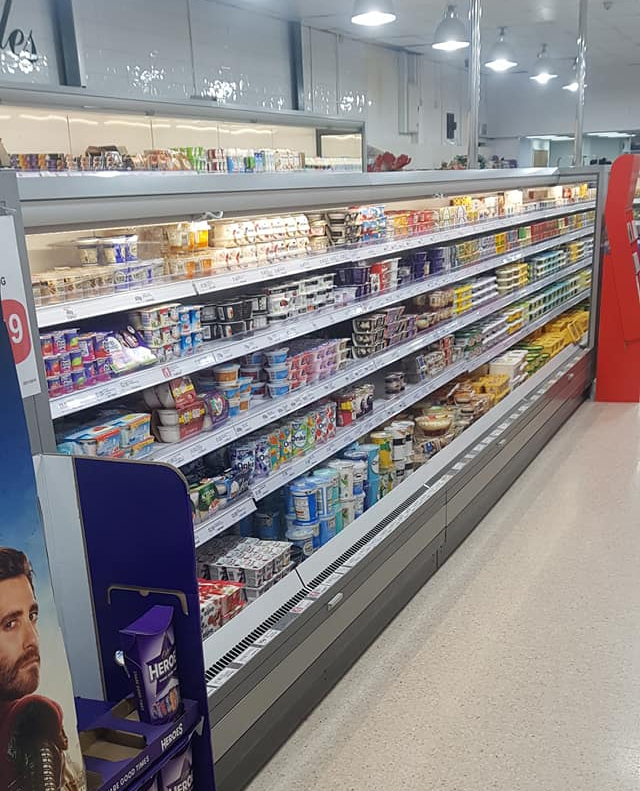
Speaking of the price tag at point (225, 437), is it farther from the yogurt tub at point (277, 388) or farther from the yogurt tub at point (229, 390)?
the yogurt tub at point (277, 388)

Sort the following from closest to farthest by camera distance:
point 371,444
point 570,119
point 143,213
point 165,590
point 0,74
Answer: point 165,590 → point 143,213 → point 371,444 → point 0,74 → point 570,119

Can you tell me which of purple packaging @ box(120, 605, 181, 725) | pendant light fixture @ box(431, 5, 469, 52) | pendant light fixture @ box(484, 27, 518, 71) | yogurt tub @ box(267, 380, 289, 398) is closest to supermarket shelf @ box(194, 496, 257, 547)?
yogurt tub @ box(267, 380, 289, 398)

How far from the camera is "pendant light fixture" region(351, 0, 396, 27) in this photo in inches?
248

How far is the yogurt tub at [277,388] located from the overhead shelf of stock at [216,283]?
394 mm

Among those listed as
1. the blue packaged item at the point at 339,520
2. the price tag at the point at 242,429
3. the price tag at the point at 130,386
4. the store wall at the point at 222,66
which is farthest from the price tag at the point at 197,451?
the store wall at the point at 222,66

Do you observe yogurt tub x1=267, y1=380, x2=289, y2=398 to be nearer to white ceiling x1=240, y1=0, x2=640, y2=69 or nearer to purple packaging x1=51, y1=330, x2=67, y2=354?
purple packaging x1=51, y1=330, x2=67, y2=354

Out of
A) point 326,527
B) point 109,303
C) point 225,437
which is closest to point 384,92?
point 326,527

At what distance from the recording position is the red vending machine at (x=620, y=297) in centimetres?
635

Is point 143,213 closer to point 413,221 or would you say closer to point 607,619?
point 413,221

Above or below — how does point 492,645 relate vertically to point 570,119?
below

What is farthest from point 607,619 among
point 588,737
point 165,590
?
point 165,590

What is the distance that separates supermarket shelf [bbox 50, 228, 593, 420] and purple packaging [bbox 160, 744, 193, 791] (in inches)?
32.6

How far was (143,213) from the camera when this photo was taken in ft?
7.14

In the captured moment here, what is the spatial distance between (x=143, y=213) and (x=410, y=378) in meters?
2.36
